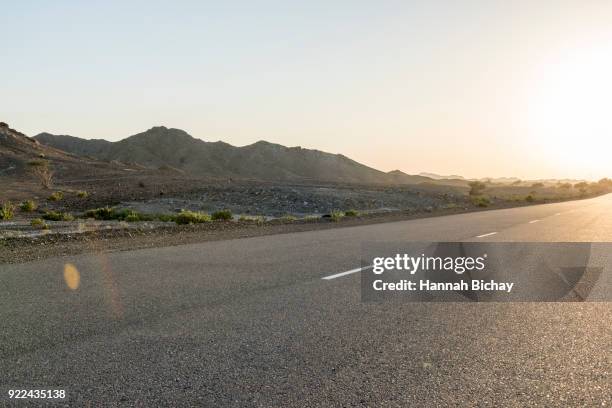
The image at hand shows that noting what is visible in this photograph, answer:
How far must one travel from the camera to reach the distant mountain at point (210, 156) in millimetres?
136375

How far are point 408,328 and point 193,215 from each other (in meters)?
18.8

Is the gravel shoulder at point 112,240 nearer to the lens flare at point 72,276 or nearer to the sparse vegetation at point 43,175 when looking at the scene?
the lens flare at point 72,276

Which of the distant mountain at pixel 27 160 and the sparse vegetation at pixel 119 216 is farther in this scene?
the distant mountain at pixel 27 160

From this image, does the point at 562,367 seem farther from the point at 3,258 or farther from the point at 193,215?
the point at 193,215

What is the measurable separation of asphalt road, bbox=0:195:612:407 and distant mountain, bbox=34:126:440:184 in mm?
122064

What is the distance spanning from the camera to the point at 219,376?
13.3 ft

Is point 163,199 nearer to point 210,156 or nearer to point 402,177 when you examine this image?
point 210,156

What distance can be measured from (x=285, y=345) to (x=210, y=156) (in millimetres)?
140772

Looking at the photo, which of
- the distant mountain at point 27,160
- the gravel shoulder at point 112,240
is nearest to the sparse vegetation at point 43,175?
the distant mountain at point 27,160

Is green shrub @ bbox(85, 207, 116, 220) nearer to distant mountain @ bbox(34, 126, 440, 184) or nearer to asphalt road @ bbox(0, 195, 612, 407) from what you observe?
asphalt road @ bbox(0, 195, 612, 407)

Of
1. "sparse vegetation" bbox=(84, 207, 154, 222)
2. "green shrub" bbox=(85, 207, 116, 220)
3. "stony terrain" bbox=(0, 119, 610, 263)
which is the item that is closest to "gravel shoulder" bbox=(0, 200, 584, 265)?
"stony terrain" bbox=(0, 119, 610, 263)

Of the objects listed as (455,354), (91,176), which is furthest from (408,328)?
(91,176)

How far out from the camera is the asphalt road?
148 inches

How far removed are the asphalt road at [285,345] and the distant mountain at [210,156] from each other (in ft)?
400
